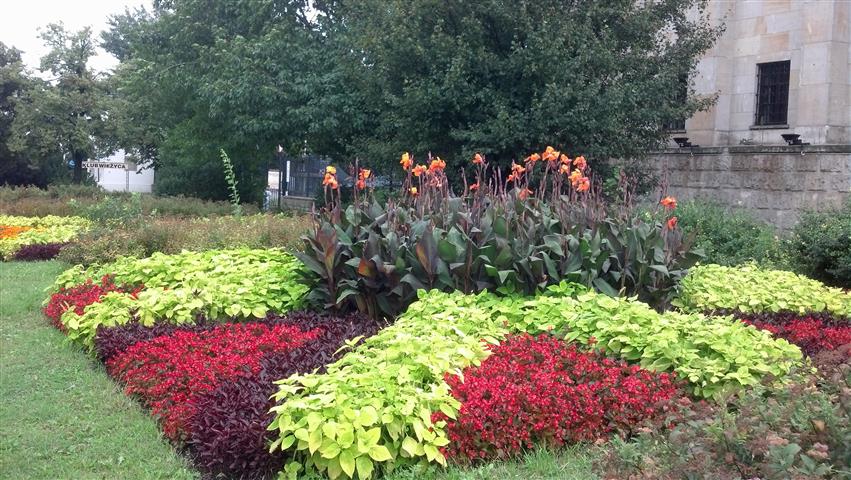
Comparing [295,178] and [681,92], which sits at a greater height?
[681,92]

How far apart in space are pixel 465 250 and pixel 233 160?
61.9ft

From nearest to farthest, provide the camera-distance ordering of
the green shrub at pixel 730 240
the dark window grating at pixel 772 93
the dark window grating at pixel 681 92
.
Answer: the green shrub at pixel 730 240 < the dark window grating at pixel 681 92 < the dark window grating at pixel 772 93

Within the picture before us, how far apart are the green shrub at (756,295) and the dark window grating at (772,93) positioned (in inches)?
408

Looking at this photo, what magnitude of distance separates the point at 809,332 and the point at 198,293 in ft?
17.2

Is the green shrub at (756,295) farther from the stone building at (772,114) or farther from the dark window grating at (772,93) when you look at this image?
the dark window grating at (772,93)

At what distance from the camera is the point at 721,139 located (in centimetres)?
1908

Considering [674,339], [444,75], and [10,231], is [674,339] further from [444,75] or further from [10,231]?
[10,231]

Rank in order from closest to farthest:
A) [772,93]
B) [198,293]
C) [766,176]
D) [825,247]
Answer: [198,293], [825,247], [766,176], [772,93]

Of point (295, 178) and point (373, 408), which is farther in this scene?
point (295, 178)

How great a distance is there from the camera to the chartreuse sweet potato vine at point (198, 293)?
25.3 feet

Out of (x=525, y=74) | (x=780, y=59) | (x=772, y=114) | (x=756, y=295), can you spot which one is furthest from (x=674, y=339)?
(x=772, y=114)

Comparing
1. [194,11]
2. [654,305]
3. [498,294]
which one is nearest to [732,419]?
[498,294]

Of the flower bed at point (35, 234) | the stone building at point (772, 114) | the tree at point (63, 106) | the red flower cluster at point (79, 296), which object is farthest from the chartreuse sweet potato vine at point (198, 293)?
the tree at point (63, 106)

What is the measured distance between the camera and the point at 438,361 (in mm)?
5293
